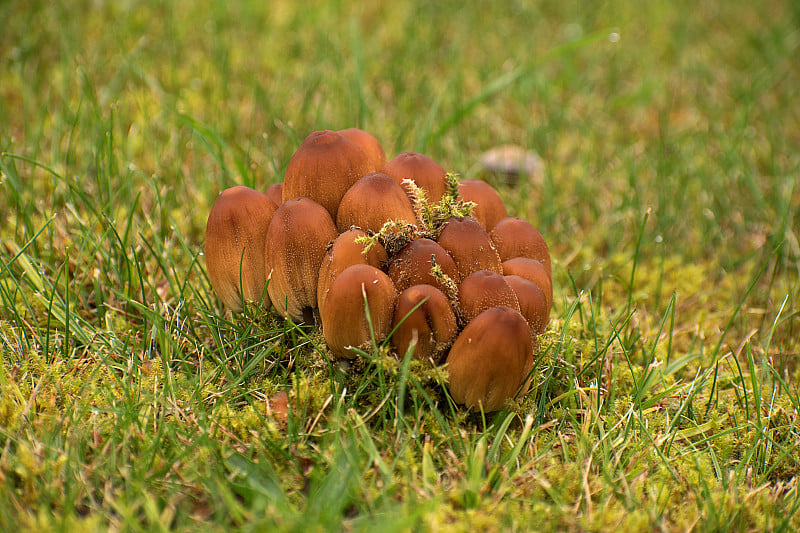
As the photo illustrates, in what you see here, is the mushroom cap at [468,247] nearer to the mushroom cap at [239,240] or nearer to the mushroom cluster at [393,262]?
the mushroom cluster at [393,262]

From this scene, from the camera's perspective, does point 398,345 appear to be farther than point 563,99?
No

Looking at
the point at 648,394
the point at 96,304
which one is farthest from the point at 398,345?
the point at 96,304

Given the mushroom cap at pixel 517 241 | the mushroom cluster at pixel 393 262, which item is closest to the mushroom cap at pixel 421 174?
the mushroom cluster at pixel 393 262

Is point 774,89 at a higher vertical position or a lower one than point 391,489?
higher

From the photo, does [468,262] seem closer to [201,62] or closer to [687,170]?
[687,170]

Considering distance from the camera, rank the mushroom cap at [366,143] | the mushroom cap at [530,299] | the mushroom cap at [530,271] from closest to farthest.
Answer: the mushroom cap at [530,299]
the mushroom cap at [530,271]
the mushroom cap at [366,143]

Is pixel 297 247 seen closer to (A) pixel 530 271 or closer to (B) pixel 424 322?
(B) pixel 424 322

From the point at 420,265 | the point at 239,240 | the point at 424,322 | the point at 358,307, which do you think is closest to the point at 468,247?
the point at 420,265

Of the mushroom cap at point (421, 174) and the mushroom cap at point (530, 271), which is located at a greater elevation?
the mushroom cap at point (421, 174)
